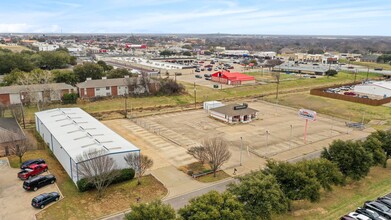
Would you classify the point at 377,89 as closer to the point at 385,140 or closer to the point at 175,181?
the point at 385,140

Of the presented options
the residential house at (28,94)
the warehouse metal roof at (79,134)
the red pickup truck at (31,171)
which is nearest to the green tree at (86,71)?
the residential house at (28,94)

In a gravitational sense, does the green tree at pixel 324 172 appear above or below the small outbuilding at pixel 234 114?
above

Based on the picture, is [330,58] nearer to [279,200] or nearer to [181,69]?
[181,69]

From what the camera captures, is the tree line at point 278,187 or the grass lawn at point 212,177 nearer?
the tree line at point 278,187

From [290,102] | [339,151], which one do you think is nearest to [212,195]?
[339,151]

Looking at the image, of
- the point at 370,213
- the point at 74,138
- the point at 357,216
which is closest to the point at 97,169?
the point at 74,138

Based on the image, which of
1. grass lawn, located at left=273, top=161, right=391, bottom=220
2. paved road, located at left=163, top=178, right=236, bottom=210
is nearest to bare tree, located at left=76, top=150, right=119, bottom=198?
paved road, located at left=163, top=178, right=236, bottom=210

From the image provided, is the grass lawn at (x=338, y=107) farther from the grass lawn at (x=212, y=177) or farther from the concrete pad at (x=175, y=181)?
the concrete pad at (x=175, y=181)

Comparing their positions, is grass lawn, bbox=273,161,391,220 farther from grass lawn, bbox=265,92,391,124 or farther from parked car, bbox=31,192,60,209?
grass lawn, bbox=265,92,391,124
